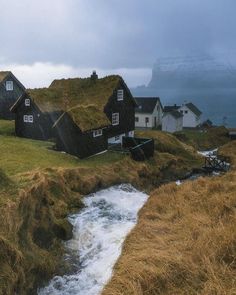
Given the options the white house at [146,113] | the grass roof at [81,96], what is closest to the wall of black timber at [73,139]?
the grass roof at [81,96]

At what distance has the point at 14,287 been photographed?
14086 mm

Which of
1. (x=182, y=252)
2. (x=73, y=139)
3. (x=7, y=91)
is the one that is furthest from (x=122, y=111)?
(x=182, y=252)

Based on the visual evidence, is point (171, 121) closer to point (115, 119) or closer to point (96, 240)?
point (115, 119)

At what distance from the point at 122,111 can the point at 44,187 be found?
27.5 m

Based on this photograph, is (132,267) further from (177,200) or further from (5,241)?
(177,200)

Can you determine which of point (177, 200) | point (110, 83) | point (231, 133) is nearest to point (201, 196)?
point (177, 200)

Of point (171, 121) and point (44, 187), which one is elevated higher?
point (171, 121)

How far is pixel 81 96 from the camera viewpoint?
48.2 m

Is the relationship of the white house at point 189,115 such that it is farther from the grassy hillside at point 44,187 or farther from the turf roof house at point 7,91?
the grassy hillside at point 44,187

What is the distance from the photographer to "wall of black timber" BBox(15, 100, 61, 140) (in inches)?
1761

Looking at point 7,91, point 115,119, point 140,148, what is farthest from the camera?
point 7,91

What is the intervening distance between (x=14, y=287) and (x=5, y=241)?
5.01 ft

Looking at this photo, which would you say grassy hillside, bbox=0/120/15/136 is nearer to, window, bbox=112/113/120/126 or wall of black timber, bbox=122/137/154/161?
window, bbox=112/113/120/126

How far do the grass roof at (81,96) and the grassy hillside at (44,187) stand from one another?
421 centimetres
